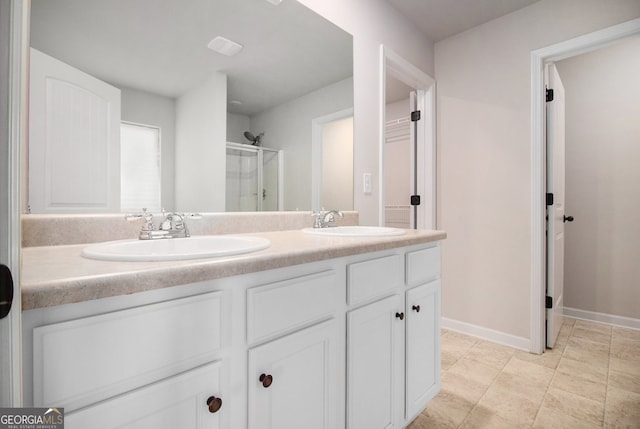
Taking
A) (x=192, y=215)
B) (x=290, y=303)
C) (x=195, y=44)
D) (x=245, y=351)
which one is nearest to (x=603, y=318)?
(x=290, y=303)

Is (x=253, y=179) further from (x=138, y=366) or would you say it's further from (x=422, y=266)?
(x=138, y=366)

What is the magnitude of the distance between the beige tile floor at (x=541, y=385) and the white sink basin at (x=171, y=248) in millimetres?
1213

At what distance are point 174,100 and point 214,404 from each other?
1062 millimetres

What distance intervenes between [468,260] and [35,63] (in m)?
2.71

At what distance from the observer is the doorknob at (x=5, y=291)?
1.16 feet

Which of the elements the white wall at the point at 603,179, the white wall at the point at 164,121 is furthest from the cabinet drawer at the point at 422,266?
the white wall at the point at 603,179

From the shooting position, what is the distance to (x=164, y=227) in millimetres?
1104

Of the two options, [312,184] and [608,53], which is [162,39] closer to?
[312,184]

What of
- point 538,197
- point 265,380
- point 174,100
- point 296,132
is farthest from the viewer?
point 538,197

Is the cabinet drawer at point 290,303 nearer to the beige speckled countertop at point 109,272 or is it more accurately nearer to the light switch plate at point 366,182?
the beige speckled countertop at point 109,272

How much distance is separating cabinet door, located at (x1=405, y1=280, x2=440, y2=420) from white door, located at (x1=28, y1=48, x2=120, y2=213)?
4.02 feet

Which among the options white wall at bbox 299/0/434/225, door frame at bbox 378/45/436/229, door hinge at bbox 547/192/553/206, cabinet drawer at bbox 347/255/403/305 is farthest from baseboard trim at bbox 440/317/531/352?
cabinet drawer at bbox 347/255/403/305

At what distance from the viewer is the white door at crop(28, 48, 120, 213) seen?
0.91 meters

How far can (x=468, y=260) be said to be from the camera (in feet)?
8.18
